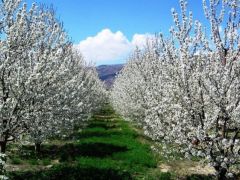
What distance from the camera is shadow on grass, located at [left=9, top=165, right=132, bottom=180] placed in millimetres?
16797

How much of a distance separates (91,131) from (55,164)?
14.8m

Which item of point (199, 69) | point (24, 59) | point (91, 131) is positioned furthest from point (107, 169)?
point (91, 131)

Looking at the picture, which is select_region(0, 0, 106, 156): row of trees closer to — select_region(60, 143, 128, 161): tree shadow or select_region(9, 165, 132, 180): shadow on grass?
select_region(9, 165, 132, 180): shadow on grass

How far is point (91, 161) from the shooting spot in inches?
808

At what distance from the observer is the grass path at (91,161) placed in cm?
1753

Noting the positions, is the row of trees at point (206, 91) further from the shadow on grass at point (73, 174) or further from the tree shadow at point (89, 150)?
the tree shadow at point (89, 150)

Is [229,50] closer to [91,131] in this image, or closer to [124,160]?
[124,160]

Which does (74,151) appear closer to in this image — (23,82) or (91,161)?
(91,161)

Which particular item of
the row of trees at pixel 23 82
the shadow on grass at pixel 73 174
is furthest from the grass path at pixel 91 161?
the row of trees at pixel 23 82

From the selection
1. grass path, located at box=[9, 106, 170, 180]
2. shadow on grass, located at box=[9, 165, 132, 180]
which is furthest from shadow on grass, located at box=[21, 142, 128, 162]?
shadow on grass, located at box=[9, 165, 132, 180]

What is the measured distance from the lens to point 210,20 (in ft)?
43.2

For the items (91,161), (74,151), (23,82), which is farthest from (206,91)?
(74,151)

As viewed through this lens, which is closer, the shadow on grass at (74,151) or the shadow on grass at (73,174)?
the shadow on grass at (73,174)

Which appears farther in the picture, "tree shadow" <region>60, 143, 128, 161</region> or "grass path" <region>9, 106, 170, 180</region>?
"tree shadow" <region>60, 143, 128, 161</region>
